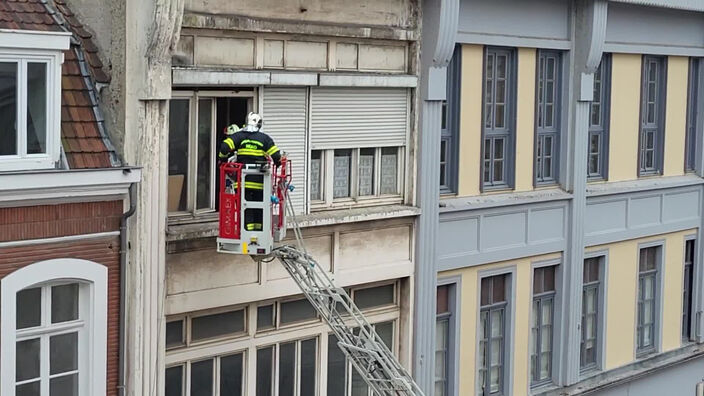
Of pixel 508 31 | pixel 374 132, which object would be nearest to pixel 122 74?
pixel 374 132

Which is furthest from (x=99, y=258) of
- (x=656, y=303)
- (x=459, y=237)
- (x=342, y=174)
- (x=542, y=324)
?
(x=656, y=303)

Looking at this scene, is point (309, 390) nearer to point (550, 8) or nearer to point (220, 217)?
point (220, 217)

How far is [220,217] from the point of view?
16891 mm

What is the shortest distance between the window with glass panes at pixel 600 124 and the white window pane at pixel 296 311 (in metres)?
8.29

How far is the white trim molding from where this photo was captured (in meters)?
14.7

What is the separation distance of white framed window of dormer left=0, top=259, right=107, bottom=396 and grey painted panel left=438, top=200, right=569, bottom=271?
24.4 feet

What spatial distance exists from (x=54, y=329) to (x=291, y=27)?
548 centimetres

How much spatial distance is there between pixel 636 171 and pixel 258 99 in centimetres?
1133

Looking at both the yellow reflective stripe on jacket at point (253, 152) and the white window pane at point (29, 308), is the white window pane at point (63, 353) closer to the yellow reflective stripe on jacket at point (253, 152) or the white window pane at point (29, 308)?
the white window pane at point (29, 308)

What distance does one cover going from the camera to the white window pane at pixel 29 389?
1527cm

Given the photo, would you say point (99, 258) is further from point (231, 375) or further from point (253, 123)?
point (231, 375)

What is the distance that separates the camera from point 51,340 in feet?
51.2

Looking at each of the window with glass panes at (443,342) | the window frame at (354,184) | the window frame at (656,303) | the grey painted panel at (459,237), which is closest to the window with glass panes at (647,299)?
the window frame at (656,303)

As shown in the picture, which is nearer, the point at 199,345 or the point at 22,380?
the point at 22,380
